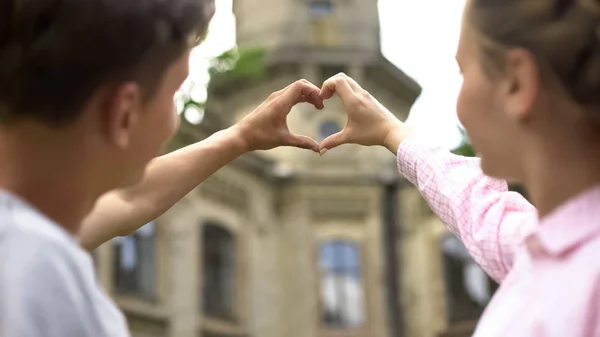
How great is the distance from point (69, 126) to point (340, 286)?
16.7 meters

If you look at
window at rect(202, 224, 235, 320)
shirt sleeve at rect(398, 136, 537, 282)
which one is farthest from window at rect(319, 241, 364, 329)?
shirt sleeve at rect(398, 136, 537, 282)

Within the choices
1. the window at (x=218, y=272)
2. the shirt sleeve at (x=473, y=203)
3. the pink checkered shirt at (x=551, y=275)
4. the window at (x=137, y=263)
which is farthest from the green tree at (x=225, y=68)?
the pink checkered shirt at (x=551, y=275)

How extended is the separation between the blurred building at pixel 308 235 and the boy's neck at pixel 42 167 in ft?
43.0

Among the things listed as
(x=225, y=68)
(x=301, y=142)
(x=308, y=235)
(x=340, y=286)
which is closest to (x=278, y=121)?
(x=301, y=142)

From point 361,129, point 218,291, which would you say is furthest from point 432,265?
point 361,129

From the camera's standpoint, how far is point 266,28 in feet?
63.8

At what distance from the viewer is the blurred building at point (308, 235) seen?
14867mm

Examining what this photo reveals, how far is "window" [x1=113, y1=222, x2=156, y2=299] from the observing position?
13.7 meters

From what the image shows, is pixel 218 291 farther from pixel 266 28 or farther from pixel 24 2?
pixel 24 2

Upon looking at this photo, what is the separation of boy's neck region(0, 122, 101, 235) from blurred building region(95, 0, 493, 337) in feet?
43.0

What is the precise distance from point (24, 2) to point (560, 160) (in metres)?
0.67

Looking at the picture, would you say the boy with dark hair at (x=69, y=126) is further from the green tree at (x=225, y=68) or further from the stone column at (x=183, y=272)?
the stone column at (x=183, y=272)

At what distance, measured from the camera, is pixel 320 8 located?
1980 centimetres

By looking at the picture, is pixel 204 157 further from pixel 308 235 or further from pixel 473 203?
pixel 308 235
